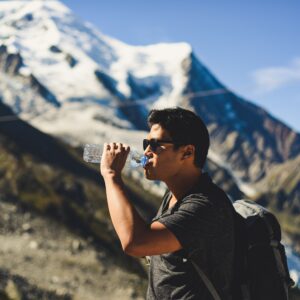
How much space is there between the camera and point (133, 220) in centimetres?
377

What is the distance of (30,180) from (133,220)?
98376mm

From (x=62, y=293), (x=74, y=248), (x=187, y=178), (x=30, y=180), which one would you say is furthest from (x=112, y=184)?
(x=30, y=180)

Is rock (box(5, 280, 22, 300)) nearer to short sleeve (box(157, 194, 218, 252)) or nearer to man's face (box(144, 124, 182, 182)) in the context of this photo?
man's face (box(144, 124, 182, 182))

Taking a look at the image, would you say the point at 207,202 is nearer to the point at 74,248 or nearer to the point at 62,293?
the point at 62,293

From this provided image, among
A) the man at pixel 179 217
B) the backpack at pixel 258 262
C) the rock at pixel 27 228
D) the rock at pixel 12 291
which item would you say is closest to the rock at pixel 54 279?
the rock at pixel 12 291

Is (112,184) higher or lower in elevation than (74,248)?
higher

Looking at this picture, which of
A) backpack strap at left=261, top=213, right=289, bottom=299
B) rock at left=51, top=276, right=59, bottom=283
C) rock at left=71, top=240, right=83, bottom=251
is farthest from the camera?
rock at left=71, top=240, right=83, bottom=251

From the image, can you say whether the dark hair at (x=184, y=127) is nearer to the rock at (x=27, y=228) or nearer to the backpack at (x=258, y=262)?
the backpack at (x=258, y=262)

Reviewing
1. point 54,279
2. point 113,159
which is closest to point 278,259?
point 113,159

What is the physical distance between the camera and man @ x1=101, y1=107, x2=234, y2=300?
380 cm

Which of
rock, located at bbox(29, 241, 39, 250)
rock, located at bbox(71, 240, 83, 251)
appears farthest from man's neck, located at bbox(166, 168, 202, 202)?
rock, located at bbox(71, 240, 83, 251)

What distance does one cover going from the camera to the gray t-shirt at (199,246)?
3.89 m

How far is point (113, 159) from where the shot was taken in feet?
13.5

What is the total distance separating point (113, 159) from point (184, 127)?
0.63 m
